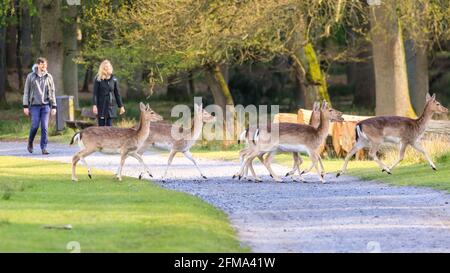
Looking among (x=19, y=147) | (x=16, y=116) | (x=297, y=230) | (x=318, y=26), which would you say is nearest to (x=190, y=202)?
(x=297, y=230)

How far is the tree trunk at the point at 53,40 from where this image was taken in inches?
1597

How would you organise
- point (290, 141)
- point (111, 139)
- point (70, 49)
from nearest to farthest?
point (111, 139)
point (290, 141)
point (70, 49)

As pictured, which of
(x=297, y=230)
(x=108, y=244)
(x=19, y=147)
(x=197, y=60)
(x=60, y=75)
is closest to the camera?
(x=108, y=244)

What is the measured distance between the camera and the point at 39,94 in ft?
90.9

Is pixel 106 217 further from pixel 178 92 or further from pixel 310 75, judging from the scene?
pixel 178 92

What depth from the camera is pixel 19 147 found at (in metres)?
32.4

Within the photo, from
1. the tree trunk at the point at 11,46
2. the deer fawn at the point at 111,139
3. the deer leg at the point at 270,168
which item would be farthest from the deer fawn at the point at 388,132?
the tree trunk at the point at 11,46

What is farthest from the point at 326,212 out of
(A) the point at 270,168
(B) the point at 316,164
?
(A) the point at 270,168

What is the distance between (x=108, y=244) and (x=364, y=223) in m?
3.86

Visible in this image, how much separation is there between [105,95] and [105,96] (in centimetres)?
2

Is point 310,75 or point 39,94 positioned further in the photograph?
point 310,75

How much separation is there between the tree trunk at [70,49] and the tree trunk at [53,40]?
383 millimetres

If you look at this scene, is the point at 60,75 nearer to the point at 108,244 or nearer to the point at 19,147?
the point at 19,147

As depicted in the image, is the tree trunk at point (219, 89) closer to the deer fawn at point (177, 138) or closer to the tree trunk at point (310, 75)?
the tree trunk at point (310, 75)
